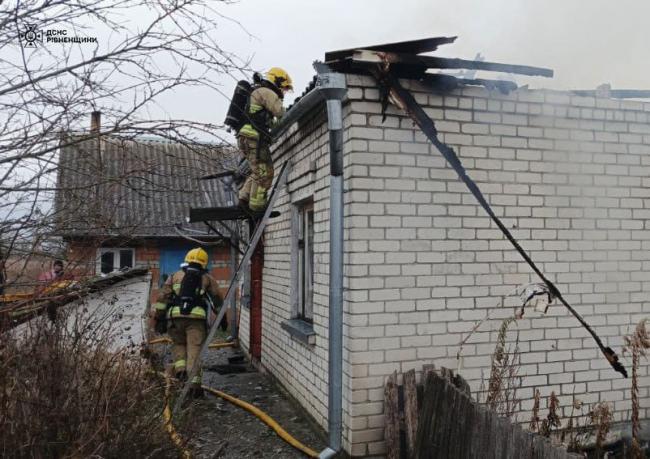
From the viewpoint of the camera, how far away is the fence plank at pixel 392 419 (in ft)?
13.5

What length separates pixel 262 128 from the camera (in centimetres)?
607

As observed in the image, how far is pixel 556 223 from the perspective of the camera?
191 inches

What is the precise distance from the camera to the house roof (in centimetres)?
312

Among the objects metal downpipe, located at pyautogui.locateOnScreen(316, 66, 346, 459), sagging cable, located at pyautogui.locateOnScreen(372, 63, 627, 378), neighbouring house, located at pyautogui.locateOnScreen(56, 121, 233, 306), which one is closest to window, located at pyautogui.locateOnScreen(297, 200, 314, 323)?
metal downpipe, located at pyautogui.locateOnScreen(316, 66, 346, 459)

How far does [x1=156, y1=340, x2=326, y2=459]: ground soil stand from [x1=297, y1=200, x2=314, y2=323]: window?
3.67ft

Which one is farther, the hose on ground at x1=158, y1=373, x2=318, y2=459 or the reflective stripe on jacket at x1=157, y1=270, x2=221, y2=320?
the reflective stripe on jacket at x1=157, y1=270, x2=221, y2=320

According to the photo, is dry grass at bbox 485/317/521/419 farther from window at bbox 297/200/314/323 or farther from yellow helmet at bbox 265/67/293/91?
yellow helmet at bbox 265/67/293/91

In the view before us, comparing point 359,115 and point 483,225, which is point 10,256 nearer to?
point 359,115

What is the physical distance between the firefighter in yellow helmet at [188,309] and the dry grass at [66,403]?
2.91 m

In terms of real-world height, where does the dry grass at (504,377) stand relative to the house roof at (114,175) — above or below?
below

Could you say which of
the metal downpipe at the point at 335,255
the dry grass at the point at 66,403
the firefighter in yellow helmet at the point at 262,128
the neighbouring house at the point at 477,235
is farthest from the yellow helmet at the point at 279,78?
the dry grass at the point at 66,403

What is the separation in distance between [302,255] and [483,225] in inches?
95.0

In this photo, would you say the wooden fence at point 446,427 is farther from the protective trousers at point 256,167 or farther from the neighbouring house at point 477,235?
the protective trousers at point 256,167

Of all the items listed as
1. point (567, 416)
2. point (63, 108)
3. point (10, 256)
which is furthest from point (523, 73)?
point (10, 256)
